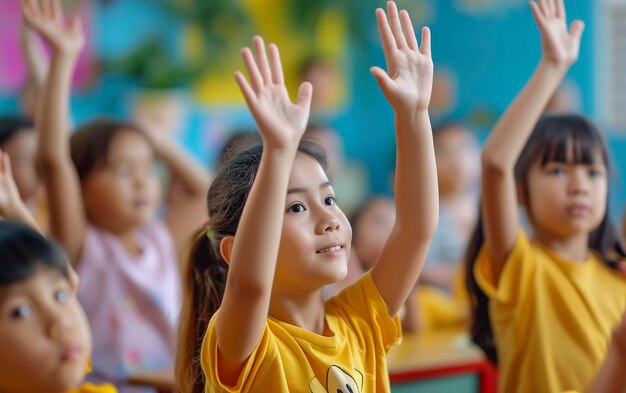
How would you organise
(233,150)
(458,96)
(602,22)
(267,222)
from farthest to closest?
A: 1. (458,96)
2. (602,22)
3. (233,150)
4. (267,222)

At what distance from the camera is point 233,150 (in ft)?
4.60

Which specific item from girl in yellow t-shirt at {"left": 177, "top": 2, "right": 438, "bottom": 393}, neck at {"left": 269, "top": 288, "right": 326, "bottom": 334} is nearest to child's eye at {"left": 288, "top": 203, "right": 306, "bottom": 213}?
girl in yellow t-shirt at {"left": 177, "top": 2, "right": 438, "bottom": 393}

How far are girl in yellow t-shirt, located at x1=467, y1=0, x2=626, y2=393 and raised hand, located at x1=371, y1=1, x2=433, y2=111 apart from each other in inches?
19.8

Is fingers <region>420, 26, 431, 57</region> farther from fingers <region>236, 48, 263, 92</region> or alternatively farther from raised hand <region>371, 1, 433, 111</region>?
fingers <region>236, 48, 263, 92</region>

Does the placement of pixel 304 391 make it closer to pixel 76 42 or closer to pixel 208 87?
pixel 76 42

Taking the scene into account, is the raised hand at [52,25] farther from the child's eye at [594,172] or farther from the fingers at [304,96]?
the child's eye at [594,172]

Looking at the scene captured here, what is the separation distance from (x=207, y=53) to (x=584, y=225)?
4.09 m

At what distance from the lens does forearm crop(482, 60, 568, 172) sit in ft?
5.48

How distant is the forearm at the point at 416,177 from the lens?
126 cm

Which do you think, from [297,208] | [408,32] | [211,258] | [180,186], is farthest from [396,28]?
[180,186]

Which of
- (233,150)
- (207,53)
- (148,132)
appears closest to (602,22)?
(207,53)

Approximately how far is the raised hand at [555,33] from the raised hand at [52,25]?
101 centimetres

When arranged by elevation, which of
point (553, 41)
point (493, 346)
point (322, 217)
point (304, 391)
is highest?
point (553, 41)

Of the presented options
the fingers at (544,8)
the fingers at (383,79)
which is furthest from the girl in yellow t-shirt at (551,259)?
the fingers at (383,79)
